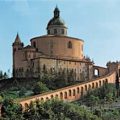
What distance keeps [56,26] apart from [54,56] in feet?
16.8

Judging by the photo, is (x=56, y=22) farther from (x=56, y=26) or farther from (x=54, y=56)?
(x=54, y=56)

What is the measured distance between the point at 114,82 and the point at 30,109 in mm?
23918

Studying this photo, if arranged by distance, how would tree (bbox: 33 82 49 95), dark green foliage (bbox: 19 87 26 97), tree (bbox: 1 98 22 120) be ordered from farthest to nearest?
1. dark green foliage (bbox: 19 87 26 97)
2. tree (bbox: 33 82 49 95)
3. tree (bbox: 1 98 22 120)

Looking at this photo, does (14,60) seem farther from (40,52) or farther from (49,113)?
(49,113)

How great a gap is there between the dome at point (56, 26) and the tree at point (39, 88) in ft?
45.6

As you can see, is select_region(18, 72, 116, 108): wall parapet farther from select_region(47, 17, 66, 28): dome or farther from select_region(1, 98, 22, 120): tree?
select_region(47, 17, 66, 28): dome

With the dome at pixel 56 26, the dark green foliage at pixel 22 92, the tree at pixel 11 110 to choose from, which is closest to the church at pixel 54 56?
the dome at pixel 56 26

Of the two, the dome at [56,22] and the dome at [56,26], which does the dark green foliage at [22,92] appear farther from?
the dome at [56,22]

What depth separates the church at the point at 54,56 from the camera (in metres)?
106

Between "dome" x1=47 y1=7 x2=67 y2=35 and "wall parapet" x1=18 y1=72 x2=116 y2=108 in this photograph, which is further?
"dome" x1=47 y1=7 x2=67 y2=35

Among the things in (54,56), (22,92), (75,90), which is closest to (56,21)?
(54,56)

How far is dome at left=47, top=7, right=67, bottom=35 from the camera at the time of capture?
111m

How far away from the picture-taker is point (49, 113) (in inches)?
3250

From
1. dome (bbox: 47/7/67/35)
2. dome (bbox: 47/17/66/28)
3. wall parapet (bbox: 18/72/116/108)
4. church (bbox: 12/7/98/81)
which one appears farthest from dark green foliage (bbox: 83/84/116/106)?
dome (bbox: 47/17/66/28)
